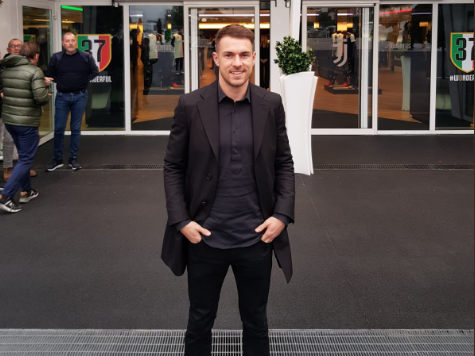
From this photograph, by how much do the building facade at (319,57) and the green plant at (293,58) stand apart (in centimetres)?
339

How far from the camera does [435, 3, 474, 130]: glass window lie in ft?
40.6

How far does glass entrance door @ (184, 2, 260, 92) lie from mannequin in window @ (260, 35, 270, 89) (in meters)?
0.18

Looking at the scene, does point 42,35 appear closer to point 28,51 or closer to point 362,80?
point 28,51

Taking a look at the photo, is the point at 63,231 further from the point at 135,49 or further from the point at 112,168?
the point at 135,49

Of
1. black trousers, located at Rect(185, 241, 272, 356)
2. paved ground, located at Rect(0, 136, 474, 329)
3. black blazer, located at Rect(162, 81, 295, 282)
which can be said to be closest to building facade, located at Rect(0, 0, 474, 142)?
paved ground, located at Rect(0, 136, 474, 329)

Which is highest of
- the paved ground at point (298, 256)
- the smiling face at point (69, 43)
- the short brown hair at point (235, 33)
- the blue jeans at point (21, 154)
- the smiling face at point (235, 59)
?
the smiling face at point (69, 43)

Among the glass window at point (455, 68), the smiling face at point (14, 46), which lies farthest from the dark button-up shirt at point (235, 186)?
the glass window at point (455, 68)

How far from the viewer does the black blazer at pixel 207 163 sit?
9.80 feet

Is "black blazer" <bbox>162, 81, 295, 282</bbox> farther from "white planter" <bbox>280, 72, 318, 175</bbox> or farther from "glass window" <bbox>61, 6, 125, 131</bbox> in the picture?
"glass window" <bbox>61, 6, 125, 131</bbox>

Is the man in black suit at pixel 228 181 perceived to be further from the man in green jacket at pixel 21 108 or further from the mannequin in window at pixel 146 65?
the mannequin in window at pixel 146 65

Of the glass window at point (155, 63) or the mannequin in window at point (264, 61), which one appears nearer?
the glass window at point (155, 63)

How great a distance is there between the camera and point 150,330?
13.7 ft

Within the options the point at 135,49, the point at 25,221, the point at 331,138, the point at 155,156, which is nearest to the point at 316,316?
the point at 25,221

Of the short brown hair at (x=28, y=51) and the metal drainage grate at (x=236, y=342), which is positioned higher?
the short brown hair at (x=28, y=51)
